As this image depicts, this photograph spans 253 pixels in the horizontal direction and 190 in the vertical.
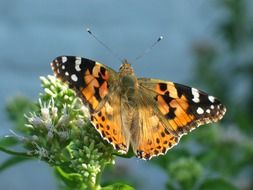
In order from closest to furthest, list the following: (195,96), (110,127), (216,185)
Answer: (110,127), (195,96), (216,185)

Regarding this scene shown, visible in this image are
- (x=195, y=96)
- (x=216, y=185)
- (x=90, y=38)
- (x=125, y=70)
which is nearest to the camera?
(x=195, y=96)

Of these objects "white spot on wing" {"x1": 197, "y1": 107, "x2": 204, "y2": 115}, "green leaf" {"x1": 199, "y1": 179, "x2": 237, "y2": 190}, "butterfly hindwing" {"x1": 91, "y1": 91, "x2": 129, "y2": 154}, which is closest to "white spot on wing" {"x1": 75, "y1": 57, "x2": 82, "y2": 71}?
"butterfly hindwing" {"x1": 91, "y1": 91, "x2": 129, "y2": 154}

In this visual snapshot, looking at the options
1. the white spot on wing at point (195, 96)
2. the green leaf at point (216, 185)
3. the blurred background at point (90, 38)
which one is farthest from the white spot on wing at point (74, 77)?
the blurred background at point (90, 38)

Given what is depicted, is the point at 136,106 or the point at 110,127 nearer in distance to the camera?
the point at 110,127

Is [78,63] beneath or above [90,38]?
beneath

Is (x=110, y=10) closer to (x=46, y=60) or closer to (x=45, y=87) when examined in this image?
(x=46, y=60)

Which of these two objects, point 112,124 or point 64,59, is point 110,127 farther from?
point 64,59

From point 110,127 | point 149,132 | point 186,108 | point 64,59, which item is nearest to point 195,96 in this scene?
point 186,108
